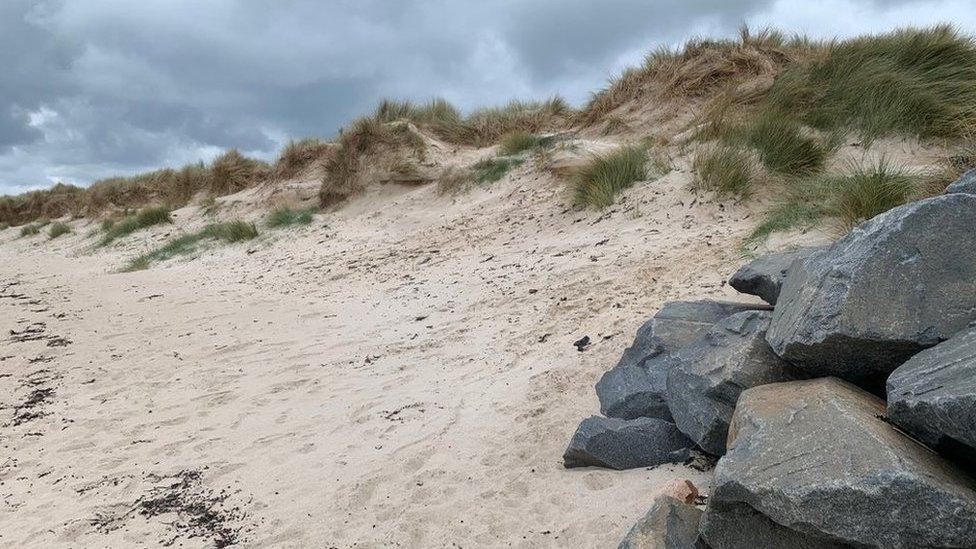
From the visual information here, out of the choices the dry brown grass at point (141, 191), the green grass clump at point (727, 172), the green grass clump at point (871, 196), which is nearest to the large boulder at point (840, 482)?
the green grass clump at point (871, 196)

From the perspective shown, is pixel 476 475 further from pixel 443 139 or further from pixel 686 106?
pixel 443 139

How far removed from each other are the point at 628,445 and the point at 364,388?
251 centimetres

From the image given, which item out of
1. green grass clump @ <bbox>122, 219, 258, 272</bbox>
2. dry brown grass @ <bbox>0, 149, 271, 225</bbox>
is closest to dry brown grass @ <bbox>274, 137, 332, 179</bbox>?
dry brown grass @ <bbox>0, 149, 271, 225</bbox>

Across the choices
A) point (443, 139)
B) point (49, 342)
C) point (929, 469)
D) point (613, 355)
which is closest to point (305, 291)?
point (49, 342)

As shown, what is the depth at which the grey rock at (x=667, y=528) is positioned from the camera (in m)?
2.35

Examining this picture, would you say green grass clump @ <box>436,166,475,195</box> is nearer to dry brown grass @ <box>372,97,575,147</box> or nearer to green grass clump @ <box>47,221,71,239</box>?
dry brown grass @ <box>372,97,575,147</box>

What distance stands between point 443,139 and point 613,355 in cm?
1101

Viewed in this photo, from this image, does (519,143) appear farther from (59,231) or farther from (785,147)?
(59,231)

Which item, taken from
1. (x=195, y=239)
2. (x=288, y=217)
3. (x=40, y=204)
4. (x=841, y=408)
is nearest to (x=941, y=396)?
(x=841, y=408)

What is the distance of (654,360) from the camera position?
3.73 meters

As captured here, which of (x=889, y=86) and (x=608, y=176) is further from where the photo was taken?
(x=608, y=176)

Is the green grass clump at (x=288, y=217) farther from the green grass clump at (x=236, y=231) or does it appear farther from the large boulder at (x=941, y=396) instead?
the large boulder at (x=941, y=396)

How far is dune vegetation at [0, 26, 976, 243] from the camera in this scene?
22.0 feet

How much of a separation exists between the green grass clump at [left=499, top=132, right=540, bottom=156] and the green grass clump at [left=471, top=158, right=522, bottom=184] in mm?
345
